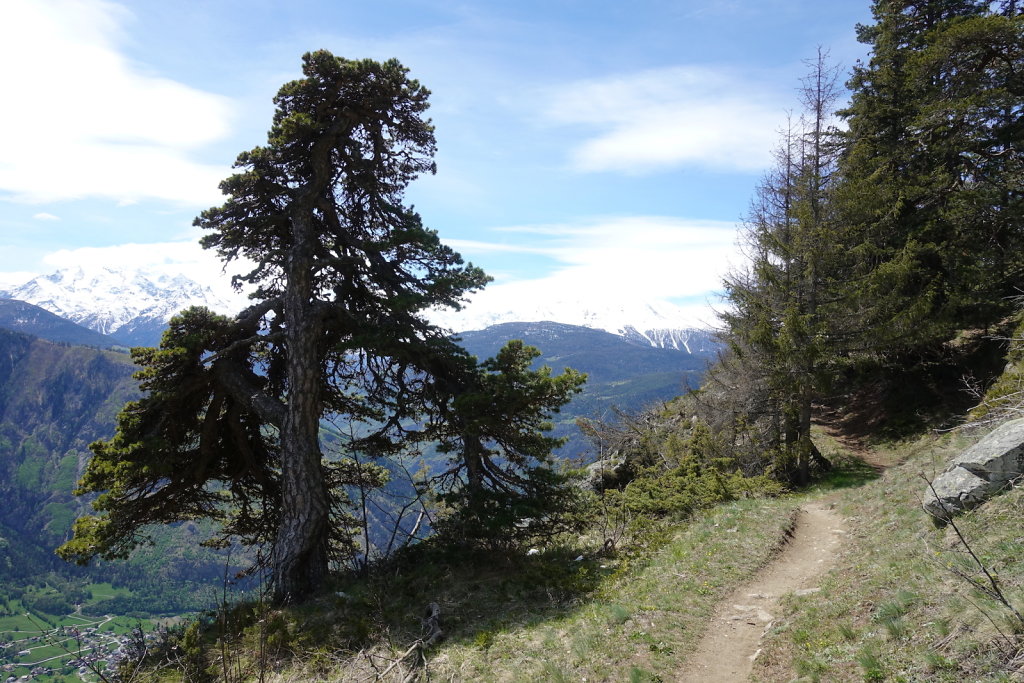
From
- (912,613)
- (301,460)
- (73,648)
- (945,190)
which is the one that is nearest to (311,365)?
(301,460)

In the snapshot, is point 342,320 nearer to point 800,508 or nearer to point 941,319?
point 800,508

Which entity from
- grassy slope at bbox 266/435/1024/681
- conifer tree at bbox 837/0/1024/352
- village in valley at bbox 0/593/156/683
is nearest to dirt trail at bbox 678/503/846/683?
grassy slope at bbox 266/435/1024/681

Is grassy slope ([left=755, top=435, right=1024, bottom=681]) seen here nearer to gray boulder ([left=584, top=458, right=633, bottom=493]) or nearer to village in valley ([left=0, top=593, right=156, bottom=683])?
village in valley ([left=0, top=593, right=156, bottom=683])

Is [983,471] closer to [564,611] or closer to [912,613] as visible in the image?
[912,613]

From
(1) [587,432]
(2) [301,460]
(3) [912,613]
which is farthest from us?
(1) [587,432]

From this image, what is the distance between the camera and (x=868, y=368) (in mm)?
24141

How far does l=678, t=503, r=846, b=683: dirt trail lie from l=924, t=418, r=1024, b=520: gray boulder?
101 inches

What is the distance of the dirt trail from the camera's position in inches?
284

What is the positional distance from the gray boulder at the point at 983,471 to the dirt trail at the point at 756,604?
2563 millimetres

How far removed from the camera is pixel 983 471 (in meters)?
8.22

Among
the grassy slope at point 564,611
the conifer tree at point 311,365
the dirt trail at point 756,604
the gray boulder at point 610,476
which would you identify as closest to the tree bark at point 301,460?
the conifer tree at point 311,365

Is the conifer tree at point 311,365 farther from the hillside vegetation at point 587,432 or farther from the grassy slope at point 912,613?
the grassy slope at point 912,613

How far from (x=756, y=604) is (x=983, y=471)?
4.18 m

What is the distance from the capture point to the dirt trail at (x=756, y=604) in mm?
7223
